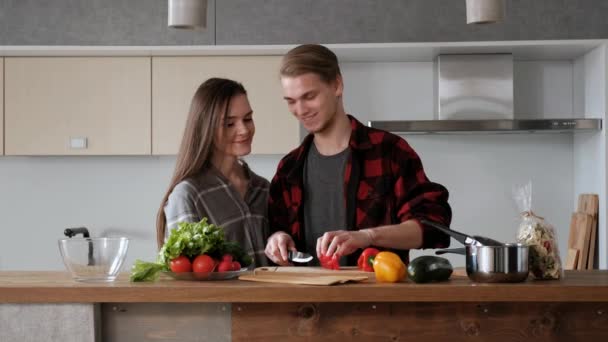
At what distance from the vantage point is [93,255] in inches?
93.2

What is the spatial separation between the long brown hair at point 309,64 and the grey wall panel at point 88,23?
1.84 metres

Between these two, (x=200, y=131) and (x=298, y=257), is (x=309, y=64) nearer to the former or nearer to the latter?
(x=200, y=131)

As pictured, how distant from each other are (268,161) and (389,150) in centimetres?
218

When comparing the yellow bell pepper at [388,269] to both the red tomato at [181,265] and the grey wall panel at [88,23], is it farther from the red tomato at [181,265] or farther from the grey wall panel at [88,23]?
the grey wall panel at [88,23]

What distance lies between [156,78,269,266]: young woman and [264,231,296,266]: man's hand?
0.24 metres

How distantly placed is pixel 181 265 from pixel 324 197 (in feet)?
2.52

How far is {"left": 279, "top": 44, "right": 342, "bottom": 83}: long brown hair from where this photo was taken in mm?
2881

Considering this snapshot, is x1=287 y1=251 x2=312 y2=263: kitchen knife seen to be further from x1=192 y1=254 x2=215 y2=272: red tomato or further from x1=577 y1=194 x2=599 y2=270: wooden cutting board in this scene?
x1=577 y1=194 x2=599 y2=270: wooden cutting board

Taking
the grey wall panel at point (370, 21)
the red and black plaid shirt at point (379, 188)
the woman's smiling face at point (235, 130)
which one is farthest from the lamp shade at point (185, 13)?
the grey wall panel at point (370, 21)

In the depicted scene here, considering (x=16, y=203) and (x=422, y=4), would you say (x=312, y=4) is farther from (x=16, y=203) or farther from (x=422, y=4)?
(x=16, y=203)

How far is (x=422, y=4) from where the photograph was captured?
4688mm

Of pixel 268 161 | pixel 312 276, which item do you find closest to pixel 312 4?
pixel 268 161

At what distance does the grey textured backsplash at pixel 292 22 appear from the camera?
4.64 meters

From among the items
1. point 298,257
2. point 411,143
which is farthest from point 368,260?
point 411,143
